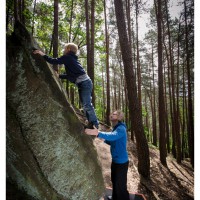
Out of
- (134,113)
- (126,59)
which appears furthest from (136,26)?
(134,113)

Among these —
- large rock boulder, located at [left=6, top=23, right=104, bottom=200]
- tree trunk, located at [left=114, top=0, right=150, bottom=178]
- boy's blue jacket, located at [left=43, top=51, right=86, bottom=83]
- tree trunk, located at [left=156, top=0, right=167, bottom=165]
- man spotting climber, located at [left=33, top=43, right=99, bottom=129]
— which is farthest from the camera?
tree trunk, located at [left=156, top=0, right=167, bottom=165]

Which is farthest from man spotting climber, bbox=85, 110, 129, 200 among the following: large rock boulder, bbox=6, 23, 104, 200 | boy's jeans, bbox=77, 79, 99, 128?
large rock boulder, bbox=6, 23, 104, 200

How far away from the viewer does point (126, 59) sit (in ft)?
22.6

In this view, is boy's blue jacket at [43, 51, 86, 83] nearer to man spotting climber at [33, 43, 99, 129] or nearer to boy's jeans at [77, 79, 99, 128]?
man spotting climber at [33, 43, 99, 129]

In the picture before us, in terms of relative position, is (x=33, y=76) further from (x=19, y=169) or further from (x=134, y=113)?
(x=134, y=113)

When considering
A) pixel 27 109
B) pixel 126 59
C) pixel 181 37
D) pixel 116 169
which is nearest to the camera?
pixel 27 109

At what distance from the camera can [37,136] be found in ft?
10.4

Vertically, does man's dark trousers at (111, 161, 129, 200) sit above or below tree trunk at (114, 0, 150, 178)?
below

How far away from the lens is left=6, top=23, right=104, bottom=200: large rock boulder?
2979 mm

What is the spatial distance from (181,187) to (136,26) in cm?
1371

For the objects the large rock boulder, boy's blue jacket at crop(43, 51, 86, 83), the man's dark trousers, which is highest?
boy's blue jacket at crop(43, 51, 86, 83)

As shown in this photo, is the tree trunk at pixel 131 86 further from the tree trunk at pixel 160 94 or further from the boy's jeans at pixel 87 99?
the tree trunk at pixel 160 94

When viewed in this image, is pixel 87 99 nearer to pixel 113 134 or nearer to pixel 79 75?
pixel 79 75

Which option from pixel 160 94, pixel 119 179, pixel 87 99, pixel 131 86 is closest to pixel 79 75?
pixel 87 99
